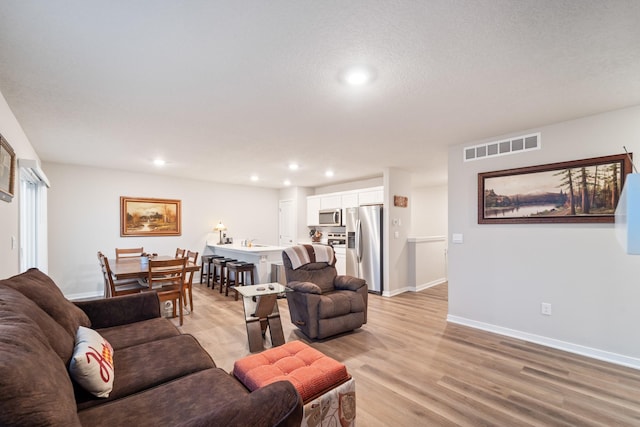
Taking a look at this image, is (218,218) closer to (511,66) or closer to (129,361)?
(129,361)

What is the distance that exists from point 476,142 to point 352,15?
2.90 m

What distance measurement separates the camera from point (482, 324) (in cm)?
366

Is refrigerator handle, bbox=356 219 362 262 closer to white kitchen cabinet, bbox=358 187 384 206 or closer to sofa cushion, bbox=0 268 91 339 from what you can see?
white kitchen cabinet, bbox=358 187 384 206

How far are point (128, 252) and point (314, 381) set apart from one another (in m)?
5.10

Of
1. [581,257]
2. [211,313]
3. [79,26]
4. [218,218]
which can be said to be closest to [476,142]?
[581,257]

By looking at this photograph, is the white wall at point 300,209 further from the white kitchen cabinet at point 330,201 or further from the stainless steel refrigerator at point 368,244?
the stainless steel refrigerator at point 368,244

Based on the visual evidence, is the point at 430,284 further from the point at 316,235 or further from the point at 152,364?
the point at 152,364

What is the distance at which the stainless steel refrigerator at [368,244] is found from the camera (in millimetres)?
5515

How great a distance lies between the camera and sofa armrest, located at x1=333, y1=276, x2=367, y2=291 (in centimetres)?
368

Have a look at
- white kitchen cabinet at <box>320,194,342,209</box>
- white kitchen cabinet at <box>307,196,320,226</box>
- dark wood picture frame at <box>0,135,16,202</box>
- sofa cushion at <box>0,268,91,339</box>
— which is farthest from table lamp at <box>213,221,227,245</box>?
sofa cushion at <box>0,268,91,339</box>

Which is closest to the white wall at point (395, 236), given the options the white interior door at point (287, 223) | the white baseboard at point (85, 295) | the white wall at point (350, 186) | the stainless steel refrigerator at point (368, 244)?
the stainless steel refrigerator at point (368, 244)

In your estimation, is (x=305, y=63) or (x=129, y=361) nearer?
(x=129, y=361)

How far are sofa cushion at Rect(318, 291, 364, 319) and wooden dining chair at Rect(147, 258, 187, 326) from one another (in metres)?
1.93

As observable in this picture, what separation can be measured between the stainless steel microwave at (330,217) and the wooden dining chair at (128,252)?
3.83 m
